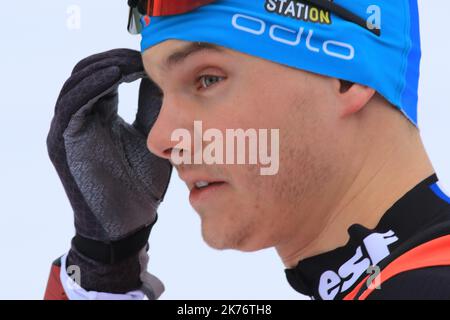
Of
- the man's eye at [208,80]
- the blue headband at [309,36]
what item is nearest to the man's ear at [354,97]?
the blue headband at [309,36]

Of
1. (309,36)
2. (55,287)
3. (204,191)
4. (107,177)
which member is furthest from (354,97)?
(55,287)

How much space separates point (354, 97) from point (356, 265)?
0.52 m

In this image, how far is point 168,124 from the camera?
248 centimetres

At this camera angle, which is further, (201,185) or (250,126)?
(201,185)

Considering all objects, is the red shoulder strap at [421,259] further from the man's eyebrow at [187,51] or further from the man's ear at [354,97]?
the man's eyebrow at [187,51]

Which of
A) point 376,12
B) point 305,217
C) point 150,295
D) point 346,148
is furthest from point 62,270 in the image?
point 376,12

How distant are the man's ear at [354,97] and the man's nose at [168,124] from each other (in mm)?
483

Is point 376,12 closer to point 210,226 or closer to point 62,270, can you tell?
point 210,226

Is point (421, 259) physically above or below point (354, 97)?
below

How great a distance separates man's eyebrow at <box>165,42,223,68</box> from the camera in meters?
2.41

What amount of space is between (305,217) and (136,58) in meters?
0.89

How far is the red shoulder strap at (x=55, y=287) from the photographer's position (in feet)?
10.7

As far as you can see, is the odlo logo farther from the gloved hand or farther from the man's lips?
the gloved hand

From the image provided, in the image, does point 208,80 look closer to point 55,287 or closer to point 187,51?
point 187,51
